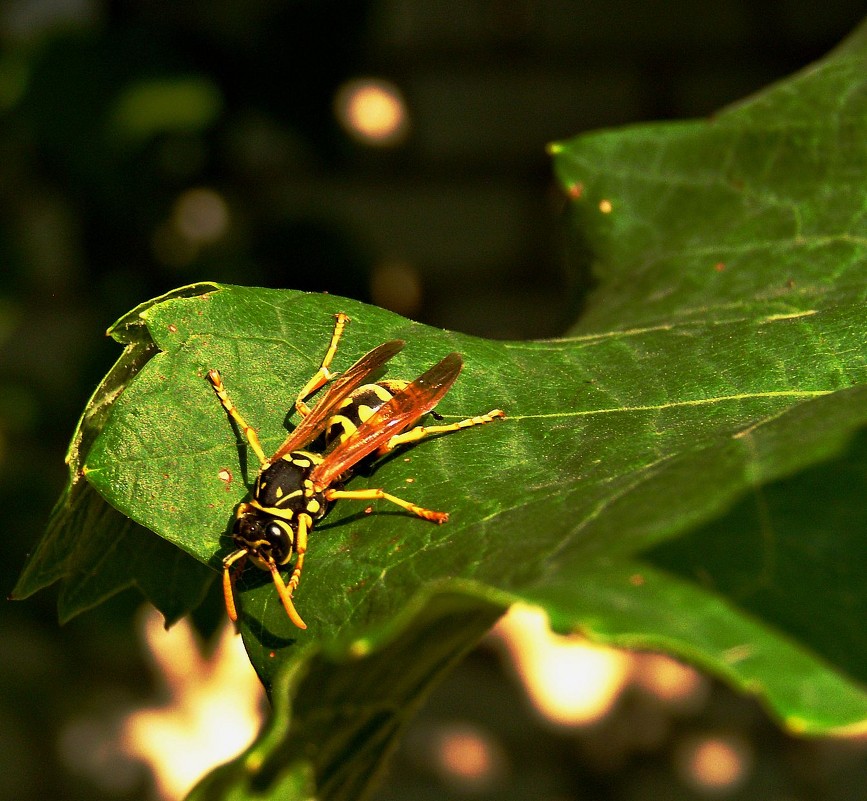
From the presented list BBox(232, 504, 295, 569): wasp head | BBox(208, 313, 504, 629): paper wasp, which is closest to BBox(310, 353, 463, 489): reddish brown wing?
BBox(208, 313, 504, 629): paper wasp

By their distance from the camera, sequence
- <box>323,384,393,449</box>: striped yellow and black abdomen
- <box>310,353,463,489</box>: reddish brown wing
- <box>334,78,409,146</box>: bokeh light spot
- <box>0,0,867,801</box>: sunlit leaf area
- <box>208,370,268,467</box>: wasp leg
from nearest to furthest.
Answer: <box>0,0,867,801</box>: sunlit leaf area, <box>208,370,268,467</box>: wasp leg, <box>310,353,463,489</box>: reddish brown wing, <box>323,384,393,449</box>: striped yellow and black abdomen, <box>334,78,409,146</box>: bokeh light spot

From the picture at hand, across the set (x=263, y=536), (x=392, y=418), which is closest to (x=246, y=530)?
(x=263, y=536)

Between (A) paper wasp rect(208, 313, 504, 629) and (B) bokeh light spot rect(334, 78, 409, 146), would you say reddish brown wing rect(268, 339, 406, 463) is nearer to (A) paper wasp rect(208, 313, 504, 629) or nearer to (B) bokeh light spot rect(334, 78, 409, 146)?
(A) paper wasp rect(208, 313, 504, 629)

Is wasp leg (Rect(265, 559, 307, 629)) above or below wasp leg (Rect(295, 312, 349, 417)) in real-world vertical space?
below

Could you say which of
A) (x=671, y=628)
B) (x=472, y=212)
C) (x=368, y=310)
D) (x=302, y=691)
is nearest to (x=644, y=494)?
(x=671, y=628)

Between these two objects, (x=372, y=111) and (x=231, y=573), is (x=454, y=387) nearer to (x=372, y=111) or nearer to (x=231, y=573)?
(x=231, y=573)

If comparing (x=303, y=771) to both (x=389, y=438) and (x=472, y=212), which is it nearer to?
(x=389, y=438)

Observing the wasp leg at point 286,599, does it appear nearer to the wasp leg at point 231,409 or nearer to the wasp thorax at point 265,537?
the wasp thorax at point 265,537
